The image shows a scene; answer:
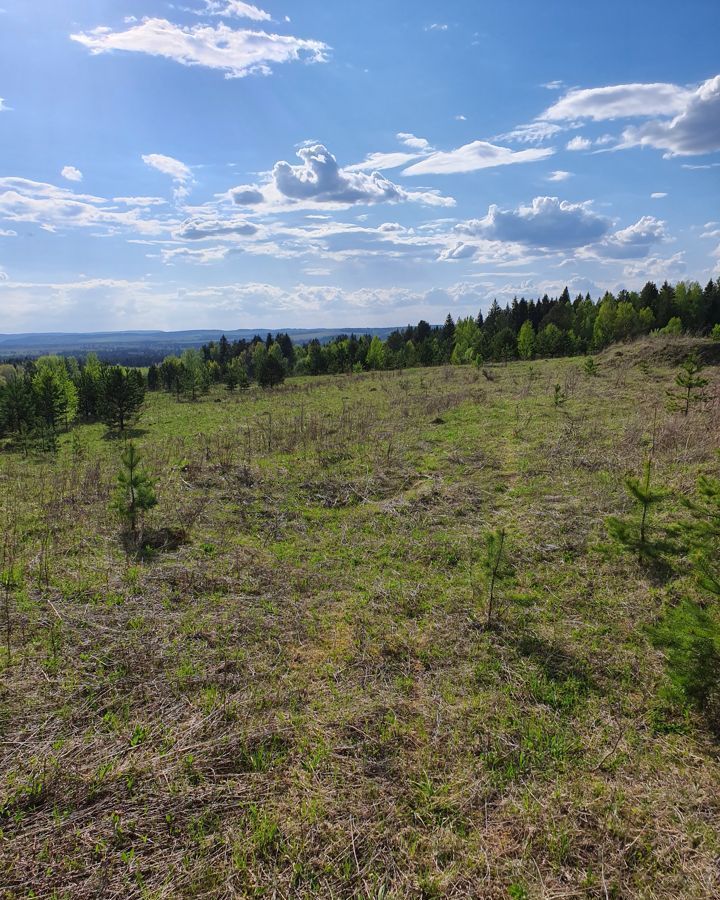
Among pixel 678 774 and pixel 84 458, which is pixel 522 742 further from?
pixel 84 458

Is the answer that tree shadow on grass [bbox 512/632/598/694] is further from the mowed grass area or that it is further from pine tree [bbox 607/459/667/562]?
pine tree [bbox 607/459/667/562]

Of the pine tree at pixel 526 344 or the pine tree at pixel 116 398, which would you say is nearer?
the pine tree at pixel 116 398

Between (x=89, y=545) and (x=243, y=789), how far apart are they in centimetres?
613

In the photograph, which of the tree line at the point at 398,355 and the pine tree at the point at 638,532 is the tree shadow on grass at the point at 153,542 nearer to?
the pine tree at the point at 638,532

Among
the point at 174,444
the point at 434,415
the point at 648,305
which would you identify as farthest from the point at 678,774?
the point at 648,305

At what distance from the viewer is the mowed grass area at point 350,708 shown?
335 cm

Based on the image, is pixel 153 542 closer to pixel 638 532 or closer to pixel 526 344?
pixel 638 532

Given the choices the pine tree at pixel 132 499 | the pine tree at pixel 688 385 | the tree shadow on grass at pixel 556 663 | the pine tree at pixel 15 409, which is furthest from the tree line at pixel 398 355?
the tree shadow on grass at pixel 556 663

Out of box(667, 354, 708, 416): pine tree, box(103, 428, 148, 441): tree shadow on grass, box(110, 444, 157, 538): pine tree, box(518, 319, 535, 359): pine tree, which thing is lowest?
box(103, 428, 148, 441): tree shadow on grass

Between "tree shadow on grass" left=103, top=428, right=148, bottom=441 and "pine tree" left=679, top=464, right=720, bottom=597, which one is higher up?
"pine tree" left=679, top=464, right=720, bottom=597

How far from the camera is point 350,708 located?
4.74 m

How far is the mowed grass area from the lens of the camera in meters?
3.35

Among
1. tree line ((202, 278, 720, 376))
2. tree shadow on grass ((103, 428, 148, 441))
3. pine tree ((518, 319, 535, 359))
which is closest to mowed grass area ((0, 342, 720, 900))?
tree shadow on grass ((103, 428, 148, 441))

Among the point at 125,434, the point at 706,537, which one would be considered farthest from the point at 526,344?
the point at 706,537
